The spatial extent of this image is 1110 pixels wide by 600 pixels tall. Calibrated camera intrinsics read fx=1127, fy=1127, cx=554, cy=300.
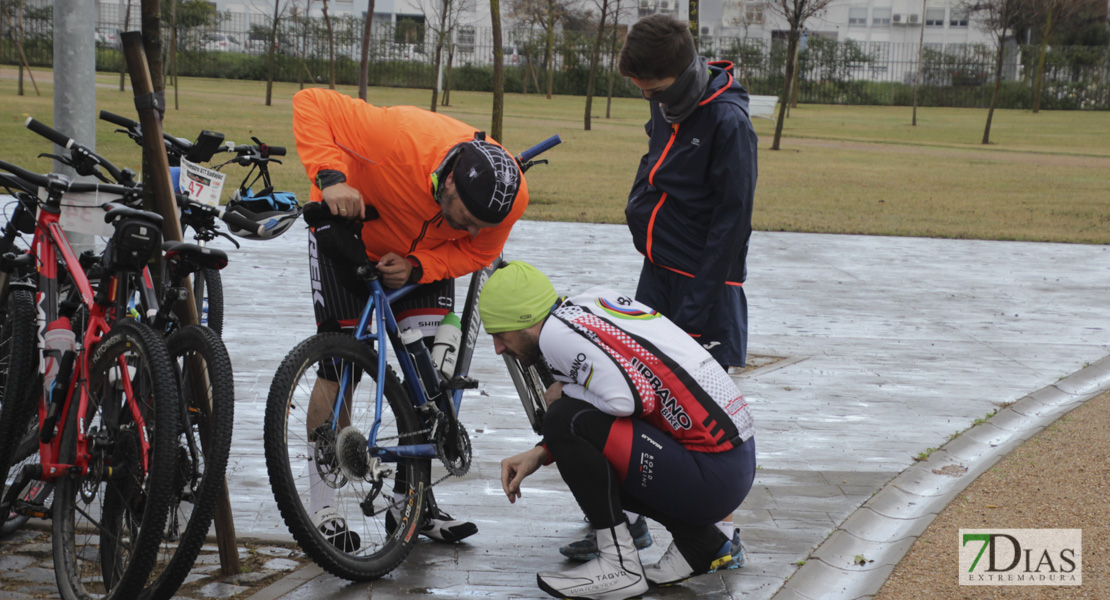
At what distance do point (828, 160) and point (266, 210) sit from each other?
2458 centimetres

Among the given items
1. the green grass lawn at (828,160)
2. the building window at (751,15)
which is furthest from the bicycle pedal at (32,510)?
the building window at (751,15)

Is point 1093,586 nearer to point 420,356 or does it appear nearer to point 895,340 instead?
point 420,356

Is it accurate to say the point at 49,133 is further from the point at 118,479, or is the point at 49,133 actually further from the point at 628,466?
the point at 628,466

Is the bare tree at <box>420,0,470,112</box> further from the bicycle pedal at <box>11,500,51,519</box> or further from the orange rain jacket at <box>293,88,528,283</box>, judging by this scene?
the bicycle pedal at <box>11,500,51,519</box>

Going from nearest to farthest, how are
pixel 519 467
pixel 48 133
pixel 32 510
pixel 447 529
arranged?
pixel 32 510 → pixel 519 467 → pixel 447 529 → pixel 48 133

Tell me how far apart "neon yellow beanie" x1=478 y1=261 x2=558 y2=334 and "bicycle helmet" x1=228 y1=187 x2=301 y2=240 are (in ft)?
2.49

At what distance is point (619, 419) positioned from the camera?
3.60 metres

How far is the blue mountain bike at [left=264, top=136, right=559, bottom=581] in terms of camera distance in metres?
3.40

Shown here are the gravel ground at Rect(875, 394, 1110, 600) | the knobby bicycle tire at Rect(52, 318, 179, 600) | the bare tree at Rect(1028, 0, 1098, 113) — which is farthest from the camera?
the bare tree at Rect(1028, 0, 1098, 113)

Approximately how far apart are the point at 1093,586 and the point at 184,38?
1945 inches

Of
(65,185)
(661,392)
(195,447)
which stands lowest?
(195,447)

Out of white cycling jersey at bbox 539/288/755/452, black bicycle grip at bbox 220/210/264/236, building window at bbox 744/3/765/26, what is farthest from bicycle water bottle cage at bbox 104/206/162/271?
building window at bbox 744/3/765/26

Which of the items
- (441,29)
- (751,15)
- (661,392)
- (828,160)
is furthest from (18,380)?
(751,15)

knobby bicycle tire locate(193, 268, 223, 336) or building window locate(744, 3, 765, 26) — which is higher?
building window locate(744, 3, 765, 26)
